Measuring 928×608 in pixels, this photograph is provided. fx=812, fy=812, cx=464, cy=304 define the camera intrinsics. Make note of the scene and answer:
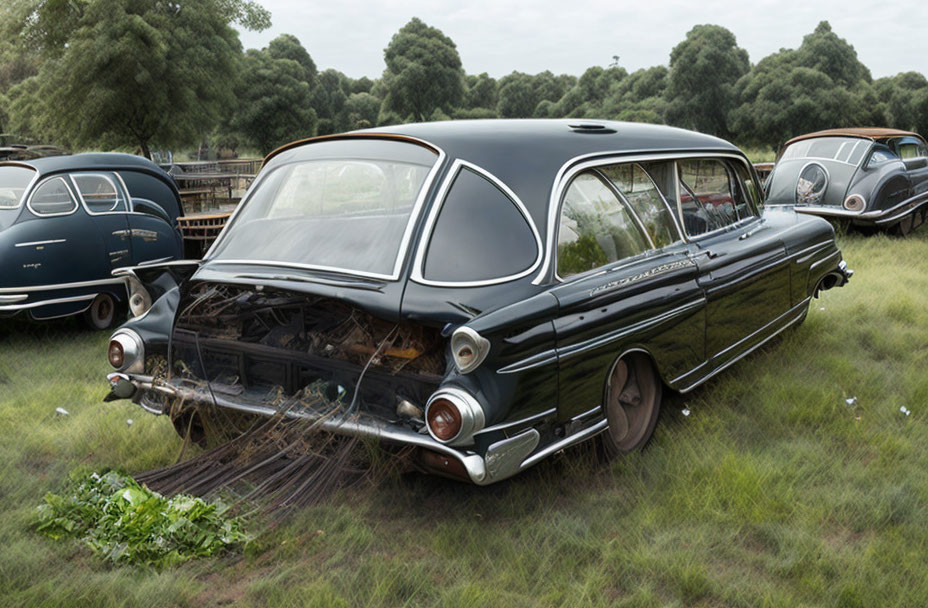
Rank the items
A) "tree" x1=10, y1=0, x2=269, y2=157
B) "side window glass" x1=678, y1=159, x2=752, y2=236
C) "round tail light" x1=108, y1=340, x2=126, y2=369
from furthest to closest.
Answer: "tree" x1=10, y1=0, x2=269, y2=157 → "side window glass" x1=678, y1=159, x2=752, y2=236 → "round tail light" x1=108, y1=340, x2=126, y2=369

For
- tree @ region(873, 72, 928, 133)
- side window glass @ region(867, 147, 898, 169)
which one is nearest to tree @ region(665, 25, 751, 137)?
tree @ region(873, 72, 928, 133)

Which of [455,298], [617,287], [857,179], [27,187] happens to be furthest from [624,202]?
[857,179]

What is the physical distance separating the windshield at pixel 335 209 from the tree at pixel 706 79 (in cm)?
4266

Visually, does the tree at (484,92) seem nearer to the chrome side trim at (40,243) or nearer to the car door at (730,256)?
the chrome side trim at (40,243)

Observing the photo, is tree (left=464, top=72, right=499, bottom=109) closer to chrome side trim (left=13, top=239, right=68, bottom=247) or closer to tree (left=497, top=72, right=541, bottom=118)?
tree (left=497, top=72, right=541, bottom=118)

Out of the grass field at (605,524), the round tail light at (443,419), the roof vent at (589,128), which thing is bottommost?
the grass field at (605,524)

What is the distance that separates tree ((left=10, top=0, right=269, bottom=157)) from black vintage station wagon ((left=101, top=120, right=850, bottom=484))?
18.3 m

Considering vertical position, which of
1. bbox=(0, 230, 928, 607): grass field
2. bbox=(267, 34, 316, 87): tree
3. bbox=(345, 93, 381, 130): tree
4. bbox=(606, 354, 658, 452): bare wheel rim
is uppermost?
bbox=(267, 34, 316, 87): tree

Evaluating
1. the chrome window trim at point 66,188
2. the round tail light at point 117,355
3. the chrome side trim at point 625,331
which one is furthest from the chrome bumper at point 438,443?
the chrome window trim at point 66,188

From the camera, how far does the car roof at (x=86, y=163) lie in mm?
7680

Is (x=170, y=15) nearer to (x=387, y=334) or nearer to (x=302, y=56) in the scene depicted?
(x=387, y=334)

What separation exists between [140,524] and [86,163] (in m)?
5.63

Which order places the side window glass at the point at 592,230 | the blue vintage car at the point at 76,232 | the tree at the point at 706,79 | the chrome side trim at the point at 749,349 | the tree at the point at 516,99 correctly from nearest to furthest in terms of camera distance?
the side window glass at the point at 592,230
the chrome side trim at the point at 749,349
the blue vintage car at the point at 76,232
the tree at the point at 706,79
the tree at the point at 516,99

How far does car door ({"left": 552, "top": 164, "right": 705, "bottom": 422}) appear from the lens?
3619mm
